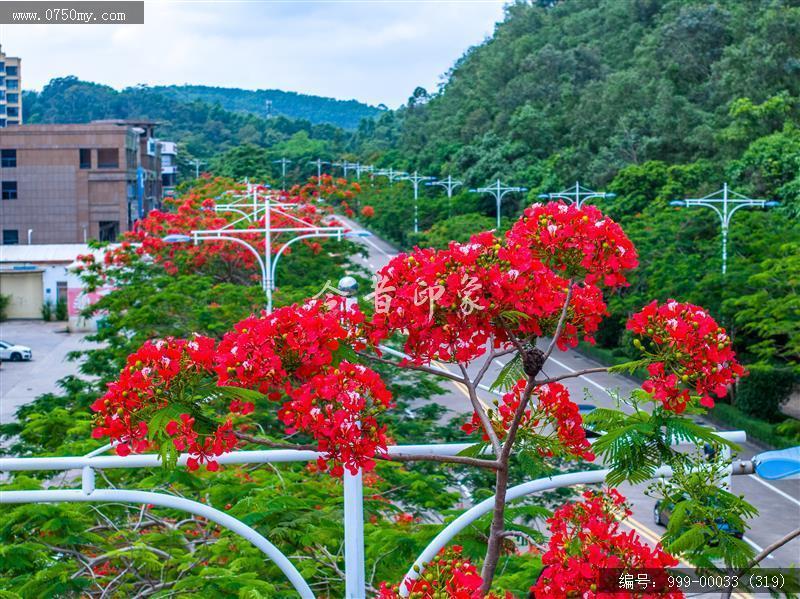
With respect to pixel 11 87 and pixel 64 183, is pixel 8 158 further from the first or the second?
pixel 11 87

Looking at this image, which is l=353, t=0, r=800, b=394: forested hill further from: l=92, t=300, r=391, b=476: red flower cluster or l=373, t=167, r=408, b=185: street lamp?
l=92, t=300, r=391, b=476: red flower cluster

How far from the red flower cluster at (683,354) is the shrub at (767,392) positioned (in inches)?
1013

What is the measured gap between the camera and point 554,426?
5.19 meters

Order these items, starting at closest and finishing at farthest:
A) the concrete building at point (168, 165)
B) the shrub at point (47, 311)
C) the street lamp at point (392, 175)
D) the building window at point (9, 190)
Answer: the shrub at point (47, 311) < the building window at point (9, 190) < the street lamp at point (392, 175) < the concrete building at point (168, 165)

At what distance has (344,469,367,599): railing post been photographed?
5516 mm

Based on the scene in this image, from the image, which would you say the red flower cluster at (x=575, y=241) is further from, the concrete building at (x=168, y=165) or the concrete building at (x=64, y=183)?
the concrete building at (x=168, y=165)

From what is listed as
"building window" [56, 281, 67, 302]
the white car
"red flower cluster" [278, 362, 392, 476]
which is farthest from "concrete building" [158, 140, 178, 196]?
"red flower cluster" [278, 362, 392, 476]

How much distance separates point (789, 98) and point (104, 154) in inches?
1291

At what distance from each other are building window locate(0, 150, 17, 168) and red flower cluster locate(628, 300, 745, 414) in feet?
186

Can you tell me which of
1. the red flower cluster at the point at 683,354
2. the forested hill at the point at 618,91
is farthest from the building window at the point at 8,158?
the red flower cluster at the point at 683,354

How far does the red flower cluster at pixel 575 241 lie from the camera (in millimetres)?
4742

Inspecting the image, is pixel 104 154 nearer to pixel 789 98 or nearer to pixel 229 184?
pixel 229 184

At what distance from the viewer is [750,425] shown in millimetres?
28750

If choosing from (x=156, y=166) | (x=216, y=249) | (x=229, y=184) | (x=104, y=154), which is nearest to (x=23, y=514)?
(x=216, y=249)
